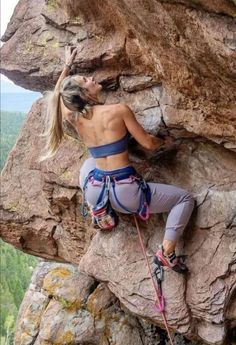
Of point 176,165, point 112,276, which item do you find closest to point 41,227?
point 112,276

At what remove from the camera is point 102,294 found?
27.7ft

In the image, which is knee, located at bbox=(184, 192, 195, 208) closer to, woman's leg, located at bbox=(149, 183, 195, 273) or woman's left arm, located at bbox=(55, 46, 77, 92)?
woman's leg, located at bbox=(149, 183, 195, 273)

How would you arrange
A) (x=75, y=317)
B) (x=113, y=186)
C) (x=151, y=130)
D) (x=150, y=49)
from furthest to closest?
(x=75, y=317)
(x=151, y=130)
(x=113, y=186)
(x=150, y=49)

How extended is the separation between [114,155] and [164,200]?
808mm

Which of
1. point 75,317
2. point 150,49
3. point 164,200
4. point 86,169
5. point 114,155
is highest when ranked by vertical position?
point 150,49

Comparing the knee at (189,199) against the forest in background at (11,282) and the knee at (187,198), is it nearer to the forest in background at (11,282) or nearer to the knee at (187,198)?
the knee at (187,198)

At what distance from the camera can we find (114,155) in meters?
5.73

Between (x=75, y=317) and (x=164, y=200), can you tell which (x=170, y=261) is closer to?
(x=164, y=200)

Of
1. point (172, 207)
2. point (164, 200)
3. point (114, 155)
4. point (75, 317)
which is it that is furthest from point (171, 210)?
point (75, 317)

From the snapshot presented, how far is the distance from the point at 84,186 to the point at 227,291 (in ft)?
6.98

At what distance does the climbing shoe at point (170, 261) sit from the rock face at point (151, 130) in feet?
0.56

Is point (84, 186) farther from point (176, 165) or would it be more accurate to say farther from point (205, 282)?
point (205, 282)

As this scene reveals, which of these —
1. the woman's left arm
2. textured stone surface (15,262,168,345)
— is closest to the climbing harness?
the woman's left arm

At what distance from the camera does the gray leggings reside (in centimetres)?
572
